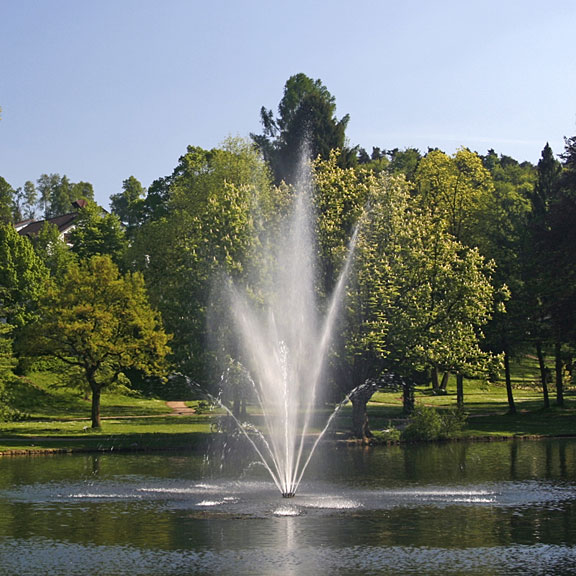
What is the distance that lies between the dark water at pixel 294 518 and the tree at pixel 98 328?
1473cm

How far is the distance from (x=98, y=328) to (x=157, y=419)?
9844 mm

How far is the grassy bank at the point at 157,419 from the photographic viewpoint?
52562mm

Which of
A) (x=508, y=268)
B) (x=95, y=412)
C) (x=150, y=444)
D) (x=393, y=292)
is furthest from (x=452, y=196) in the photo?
(x=150, y=444)

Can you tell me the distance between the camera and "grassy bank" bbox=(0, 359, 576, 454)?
172ft

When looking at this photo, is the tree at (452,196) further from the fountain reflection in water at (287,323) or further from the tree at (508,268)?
the fountain reflection in water at (287,323)

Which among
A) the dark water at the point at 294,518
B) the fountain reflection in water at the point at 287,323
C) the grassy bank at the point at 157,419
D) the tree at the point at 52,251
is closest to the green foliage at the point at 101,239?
the tree at the point at 52,251

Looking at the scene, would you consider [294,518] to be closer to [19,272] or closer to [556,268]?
[556,268]

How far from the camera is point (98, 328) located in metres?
59.0

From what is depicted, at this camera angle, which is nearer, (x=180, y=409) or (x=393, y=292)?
(x=393, y=292)

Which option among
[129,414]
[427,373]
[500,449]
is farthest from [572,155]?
[129,414]

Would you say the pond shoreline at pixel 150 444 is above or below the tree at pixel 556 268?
below

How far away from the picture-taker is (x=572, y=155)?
60.5 metres

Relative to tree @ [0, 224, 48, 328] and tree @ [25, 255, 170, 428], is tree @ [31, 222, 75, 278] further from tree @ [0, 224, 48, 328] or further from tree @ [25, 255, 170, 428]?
tree @ [25, 255, 170, 428]

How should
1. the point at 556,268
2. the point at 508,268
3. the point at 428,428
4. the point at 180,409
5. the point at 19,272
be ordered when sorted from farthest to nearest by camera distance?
the point at 19,272 < the point at 180,409 < the point at 508,268 < the point at 556,268 < the point at 428,428
